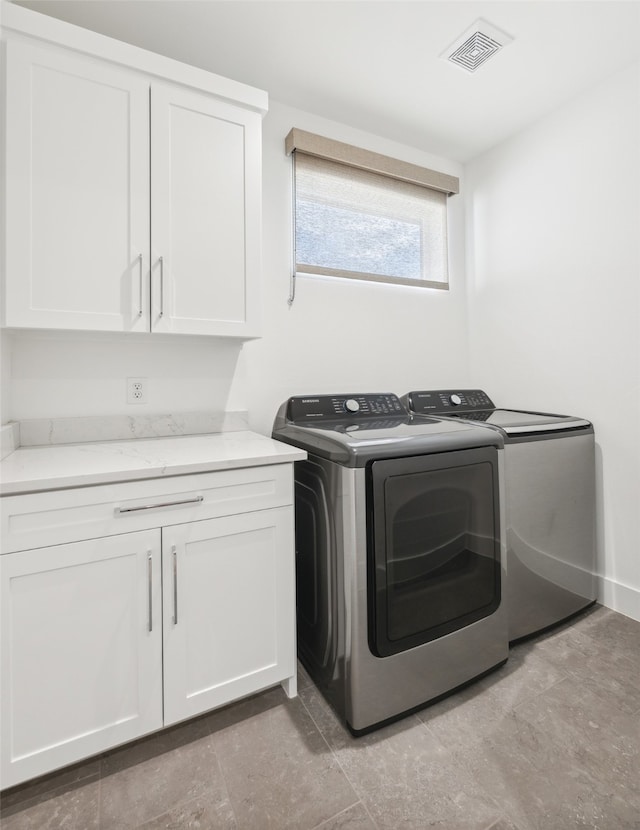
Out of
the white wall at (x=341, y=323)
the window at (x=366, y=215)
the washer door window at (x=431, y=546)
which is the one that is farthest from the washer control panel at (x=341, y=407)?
the window at (x=366, y=215)

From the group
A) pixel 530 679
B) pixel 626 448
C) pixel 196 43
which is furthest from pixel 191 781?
pixel 196 43

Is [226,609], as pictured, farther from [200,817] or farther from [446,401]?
[446,401]

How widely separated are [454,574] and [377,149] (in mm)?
2334

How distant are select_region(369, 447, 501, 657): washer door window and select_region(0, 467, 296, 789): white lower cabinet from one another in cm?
32

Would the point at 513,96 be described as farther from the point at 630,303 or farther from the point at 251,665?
the point at 251,665

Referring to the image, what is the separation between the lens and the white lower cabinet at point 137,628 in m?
1.09

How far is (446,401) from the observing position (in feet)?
7.84

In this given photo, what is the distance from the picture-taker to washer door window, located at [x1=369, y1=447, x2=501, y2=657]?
136 centimetres

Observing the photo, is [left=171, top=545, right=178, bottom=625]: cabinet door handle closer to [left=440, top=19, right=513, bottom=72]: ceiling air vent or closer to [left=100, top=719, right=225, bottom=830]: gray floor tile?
[left=100, top=719, right=225, bottom=830]: gray floor tile

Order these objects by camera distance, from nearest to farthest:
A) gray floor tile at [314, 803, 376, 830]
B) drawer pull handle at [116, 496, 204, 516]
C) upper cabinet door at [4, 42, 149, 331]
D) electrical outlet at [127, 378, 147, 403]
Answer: gray floor tile at [314, 803, 376, 830] < drawer pull handle at [116, 496, 204, 516] < upper cabinet door at [4, 42, 149, 331] < electrical outlet at [127, 378, 147, 403]

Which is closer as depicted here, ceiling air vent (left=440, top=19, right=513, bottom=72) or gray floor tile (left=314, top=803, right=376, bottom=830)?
gray floor tile (left=314, top=803, right=376, bottom=830)

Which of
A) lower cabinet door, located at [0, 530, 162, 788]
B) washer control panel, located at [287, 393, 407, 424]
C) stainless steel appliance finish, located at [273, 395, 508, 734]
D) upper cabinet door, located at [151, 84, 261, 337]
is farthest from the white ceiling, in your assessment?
lower cabinet door, located at [0, 530, 162, 788]

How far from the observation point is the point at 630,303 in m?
1.95

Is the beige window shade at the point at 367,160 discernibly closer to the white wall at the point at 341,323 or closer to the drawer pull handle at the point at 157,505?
the white wall at the point at 341,323
